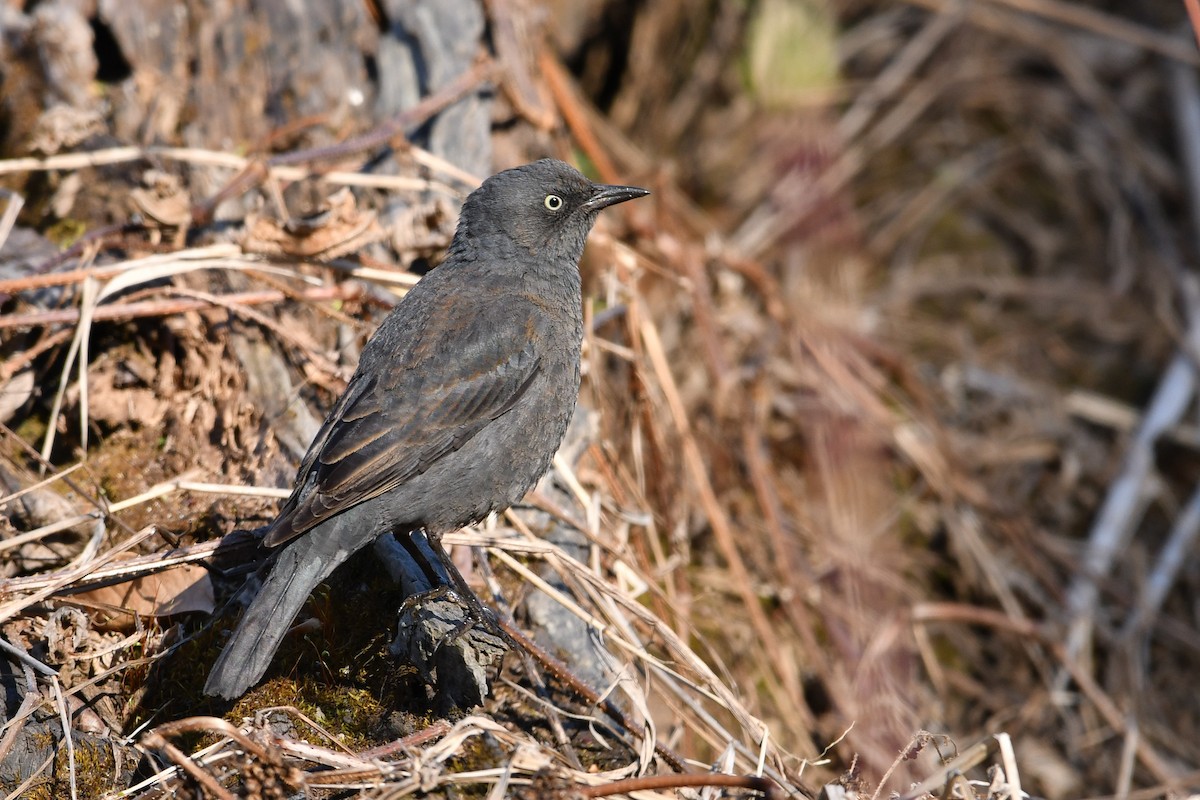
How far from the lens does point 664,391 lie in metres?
5.32

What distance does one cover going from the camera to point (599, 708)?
3.52 m

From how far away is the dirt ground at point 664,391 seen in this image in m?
3.39

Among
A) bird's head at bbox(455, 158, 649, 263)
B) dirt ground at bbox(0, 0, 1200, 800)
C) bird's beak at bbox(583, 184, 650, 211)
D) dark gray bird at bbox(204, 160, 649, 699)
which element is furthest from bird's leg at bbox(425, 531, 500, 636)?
bird's beak at bbox(583, 184, 650, 211)

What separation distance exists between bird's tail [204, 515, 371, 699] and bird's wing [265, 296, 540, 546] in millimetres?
147

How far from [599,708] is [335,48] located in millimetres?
3599

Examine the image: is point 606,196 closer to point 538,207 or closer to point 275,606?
point 538,207

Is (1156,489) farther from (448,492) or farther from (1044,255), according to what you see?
(448,492)

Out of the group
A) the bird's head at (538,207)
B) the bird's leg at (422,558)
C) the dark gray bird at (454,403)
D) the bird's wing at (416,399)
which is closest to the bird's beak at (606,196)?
the bird's head at (538,207)

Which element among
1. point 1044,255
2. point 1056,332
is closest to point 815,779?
point 1056,332

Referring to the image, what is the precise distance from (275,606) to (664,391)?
257cm

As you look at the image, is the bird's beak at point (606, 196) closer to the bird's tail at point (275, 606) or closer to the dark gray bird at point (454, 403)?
the dark gray bird at point (454, 403)

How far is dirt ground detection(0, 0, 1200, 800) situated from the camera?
3.39m

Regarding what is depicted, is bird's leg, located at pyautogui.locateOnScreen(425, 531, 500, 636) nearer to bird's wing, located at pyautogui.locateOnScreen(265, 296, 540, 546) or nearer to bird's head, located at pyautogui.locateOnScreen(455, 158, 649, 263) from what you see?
bird's wing, located at pyautogui.locateOnScreen(265, 296, 540, 546)

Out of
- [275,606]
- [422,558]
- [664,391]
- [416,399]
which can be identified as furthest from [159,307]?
[664,391]
